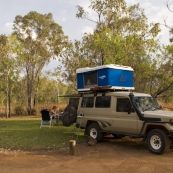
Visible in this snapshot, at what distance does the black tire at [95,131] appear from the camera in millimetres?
9250

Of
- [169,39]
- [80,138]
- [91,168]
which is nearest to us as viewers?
[91,168]

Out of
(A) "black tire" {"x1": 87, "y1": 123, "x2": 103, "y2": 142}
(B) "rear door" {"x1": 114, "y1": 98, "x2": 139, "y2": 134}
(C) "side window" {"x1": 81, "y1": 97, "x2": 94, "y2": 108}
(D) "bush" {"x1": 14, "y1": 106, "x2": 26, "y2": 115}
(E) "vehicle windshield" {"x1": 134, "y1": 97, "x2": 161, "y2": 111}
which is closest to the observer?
(B) "rear door" {"x1": 114, "y1": 98, "x2": 139, "y2": 134}

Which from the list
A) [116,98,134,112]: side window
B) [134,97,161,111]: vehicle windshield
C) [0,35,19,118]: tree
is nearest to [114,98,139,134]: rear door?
[116,98,134,112]: side window

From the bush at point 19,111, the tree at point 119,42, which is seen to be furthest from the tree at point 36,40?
the tree at point 119,42

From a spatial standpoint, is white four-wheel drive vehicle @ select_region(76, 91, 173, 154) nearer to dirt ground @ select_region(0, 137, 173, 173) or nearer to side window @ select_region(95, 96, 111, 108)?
side window @ select_region(95, 96, 111, 108)

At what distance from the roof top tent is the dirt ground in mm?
2296

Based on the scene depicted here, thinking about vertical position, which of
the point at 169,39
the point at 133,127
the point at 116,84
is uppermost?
the point at 169,39

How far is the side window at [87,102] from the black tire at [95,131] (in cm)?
81

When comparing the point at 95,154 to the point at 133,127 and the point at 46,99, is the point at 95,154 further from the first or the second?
the point at 46,99

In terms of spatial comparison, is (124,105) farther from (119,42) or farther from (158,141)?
(119,42)

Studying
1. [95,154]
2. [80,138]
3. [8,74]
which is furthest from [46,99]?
[95,154]

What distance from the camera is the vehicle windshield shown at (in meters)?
8.24

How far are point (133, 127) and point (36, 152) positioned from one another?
3323mm

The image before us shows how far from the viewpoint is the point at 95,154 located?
7.54 meters
